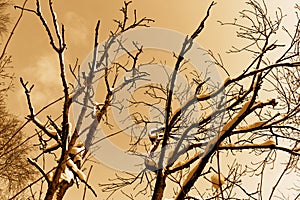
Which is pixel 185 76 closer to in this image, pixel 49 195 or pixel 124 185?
pixel 124 185

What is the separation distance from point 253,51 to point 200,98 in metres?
1.06

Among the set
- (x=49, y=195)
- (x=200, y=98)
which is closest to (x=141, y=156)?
(x=200, y=98)

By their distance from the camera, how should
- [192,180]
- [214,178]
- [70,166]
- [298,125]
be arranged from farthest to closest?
[298,125], [70,166], [192,180], [214,178]

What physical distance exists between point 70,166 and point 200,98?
278 centimetres

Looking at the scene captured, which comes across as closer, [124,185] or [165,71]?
[124,185]

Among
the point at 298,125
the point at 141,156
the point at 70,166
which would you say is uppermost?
the point at 298,125

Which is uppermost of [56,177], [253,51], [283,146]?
[253,51]

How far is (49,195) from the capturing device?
1537mm

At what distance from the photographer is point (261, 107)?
5.64 metres

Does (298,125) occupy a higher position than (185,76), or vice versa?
(185,76)

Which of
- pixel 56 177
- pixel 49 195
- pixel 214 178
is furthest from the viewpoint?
pixel 214 178

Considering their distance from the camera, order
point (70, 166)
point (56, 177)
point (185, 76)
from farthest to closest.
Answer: point (185, 76) → point (70, 166) → point (56, 177)

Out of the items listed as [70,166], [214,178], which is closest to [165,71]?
[70,166]

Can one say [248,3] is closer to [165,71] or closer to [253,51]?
[253,51]
